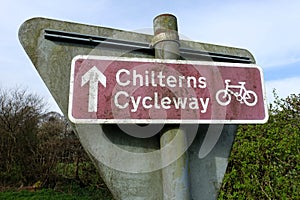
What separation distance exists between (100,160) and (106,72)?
29cm

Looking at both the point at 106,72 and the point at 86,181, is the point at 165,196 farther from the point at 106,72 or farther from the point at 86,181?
the point at 86,181

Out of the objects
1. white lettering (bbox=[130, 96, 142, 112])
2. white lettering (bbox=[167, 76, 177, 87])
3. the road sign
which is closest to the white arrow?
the road sign

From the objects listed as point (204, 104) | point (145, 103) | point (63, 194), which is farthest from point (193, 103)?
point (63, 194)

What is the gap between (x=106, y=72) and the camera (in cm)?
93

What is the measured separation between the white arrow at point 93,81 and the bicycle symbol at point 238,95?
422mm

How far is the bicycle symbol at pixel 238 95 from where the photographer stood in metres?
0.99

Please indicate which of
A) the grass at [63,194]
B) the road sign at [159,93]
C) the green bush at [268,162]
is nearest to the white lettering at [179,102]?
the road sign at [159,93]

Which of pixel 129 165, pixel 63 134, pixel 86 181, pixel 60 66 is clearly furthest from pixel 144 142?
pixel 63 134

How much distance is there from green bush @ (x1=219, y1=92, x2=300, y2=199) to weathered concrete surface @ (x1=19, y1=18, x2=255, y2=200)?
109 inches

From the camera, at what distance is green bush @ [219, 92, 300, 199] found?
3387 millimetres

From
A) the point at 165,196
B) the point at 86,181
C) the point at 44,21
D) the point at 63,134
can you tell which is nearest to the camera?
the point at 165,196

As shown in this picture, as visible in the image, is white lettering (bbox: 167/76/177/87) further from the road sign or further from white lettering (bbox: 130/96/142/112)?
white lettering (bbox: 130/96/142/112)

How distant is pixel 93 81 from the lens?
91cm

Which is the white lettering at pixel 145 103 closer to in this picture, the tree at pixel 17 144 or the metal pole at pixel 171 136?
the metal pole at pixel 171 136
